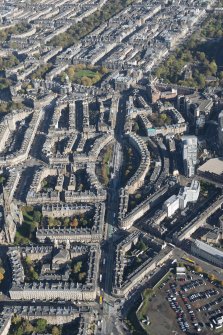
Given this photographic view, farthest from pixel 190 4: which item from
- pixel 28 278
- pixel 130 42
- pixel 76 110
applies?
pixel 28 278

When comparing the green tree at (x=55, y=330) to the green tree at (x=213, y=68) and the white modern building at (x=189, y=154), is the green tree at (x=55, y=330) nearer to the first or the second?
the white modern building at (x=189, y=154)

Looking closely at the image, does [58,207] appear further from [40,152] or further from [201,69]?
[201,69]

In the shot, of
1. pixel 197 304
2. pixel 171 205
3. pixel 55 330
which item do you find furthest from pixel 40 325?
pixel 171 205

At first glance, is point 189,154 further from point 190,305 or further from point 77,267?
point 190,305

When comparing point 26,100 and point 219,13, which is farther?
point 219,13

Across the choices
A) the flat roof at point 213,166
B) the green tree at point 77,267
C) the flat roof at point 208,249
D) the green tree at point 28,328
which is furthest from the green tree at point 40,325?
the flat roof at point 213,166

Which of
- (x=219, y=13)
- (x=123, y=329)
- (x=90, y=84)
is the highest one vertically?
(x=219, y=13)

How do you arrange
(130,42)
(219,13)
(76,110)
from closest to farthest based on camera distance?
1. (76,110)
2. (130,42)
3. (219,13)
